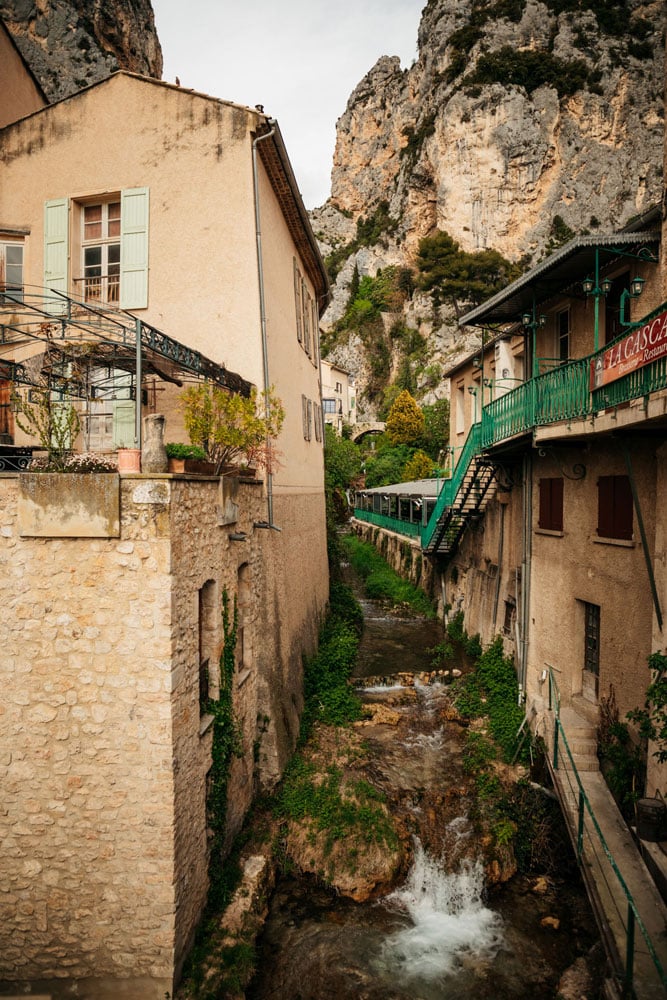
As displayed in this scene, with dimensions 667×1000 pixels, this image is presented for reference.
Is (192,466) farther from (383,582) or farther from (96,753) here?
(383,582)

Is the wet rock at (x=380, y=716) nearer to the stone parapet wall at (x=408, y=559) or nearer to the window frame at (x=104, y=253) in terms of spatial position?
the stone parapet wall at (x=408, y=559)

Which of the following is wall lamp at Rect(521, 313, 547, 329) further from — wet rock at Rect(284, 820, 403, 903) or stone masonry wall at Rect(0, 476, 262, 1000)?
wet rock at Rect(284, 820, 403, 903)

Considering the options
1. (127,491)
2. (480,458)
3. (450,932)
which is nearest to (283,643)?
(450,932)

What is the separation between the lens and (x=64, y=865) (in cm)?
615

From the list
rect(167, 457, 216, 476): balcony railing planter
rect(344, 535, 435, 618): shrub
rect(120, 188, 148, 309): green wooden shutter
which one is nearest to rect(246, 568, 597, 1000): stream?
rect(167, 457, 216, 476): balcony railing planter

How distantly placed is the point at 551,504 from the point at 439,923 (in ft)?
24.3

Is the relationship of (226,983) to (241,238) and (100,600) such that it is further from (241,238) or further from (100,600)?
(241,238)

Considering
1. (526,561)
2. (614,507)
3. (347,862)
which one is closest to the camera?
(347,862)

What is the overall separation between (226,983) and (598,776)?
604 centimetres

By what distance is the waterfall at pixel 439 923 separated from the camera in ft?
23.4

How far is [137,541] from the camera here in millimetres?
5996

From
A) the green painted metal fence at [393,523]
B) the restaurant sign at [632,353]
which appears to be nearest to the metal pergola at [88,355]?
the restaurant sign at [632,353]

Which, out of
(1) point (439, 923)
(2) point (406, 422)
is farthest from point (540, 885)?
(2) point (406, 422)

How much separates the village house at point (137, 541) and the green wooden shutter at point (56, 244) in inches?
1.7
